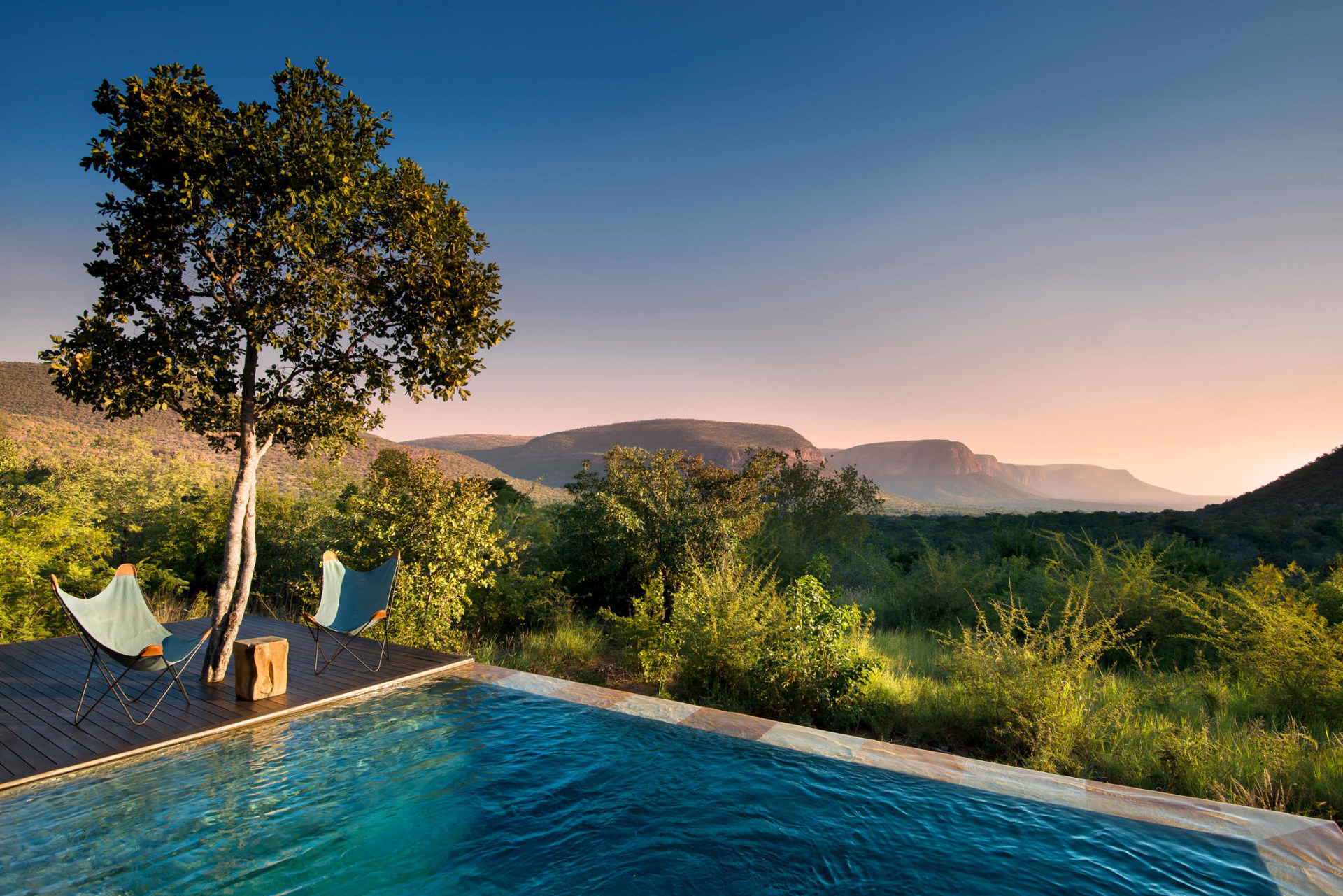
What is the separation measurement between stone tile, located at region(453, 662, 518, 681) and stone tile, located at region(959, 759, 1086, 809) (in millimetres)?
3880

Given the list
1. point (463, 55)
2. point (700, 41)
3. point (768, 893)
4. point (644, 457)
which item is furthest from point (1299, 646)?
point (463, 55)

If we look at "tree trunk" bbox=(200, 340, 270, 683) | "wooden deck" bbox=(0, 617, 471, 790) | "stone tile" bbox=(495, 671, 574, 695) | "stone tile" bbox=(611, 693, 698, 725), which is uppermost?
"tree trunk" bbox=(200, 340, 270, 683)

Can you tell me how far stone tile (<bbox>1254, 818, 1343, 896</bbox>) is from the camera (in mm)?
2494

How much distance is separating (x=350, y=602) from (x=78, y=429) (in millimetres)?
22335

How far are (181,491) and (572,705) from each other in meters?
11.8

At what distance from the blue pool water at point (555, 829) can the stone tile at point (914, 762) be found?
0.10m

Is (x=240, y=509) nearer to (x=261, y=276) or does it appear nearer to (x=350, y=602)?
(x=350, y=602)

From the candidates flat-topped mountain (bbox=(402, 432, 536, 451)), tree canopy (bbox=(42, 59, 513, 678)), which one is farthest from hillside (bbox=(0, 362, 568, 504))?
flat-topped mountain (bbox=(402, 432, 536, 451))

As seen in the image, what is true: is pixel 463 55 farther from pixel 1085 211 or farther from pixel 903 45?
pixel 1085 211

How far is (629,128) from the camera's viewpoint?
46.9 feet

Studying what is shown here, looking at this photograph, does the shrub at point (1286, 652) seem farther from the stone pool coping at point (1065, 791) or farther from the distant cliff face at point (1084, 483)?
the distant cliff face at point (1084, 483)

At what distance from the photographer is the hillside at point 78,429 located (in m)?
17.6

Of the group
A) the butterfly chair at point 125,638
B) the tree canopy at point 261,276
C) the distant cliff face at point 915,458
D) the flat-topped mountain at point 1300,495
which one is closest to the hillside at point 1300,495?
the flat-topped mountain at point 1300,495

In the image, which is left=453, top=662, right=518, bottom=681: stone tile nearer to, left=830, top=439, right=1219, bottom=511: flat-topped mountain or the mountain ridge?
the mountain ridge
